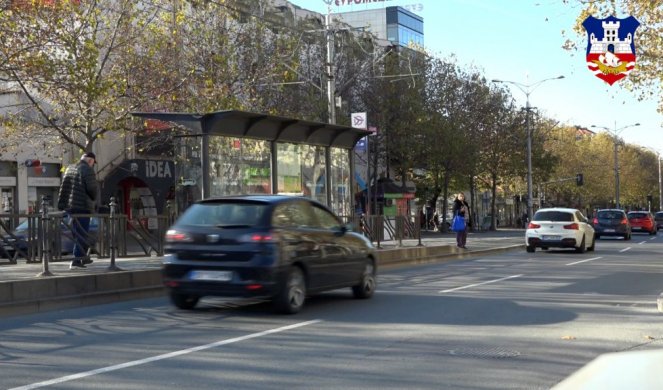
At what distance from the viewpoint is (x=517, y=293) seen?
43.9 feet

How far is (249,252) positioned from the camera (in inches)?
401

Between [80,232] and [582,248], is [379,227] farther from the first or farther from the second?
[80,232]

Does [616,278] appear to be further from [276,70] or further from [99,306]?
[276,70]

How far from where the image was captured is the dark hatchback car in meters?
10.2

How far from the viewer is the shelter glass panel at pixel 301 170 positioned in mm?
19141

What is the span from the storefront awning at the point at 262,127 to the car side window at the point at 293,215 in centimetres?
510

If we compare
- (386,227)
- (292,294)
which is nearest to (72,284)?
(292,294)

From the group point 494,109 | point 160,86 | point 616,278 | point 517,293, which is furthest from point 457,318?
point 494,109

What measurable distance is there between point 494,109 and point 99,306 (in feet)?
143

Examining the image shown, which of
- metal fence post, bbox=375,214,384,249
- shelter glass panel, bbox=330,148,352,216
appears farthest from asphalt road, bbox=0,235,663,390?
metal fence post, bbox=375,214,384,249

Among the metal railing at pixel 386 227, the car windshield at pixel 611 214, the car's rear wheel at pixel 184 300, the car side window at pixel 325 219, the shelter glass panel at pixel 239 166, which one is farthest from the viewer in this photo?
the car windshield at pixel 611 214

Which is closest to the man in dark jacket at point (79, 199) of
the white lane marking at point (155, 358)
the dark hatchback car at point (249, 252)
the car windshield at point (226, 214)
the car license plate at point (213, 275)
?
the dark hatchback car at point (249, 252)

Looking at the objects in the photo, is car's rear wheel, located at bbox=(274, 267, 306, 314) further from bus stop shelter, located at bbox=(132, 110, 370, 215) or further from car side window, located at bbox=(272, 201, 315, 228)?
bus stop shelter, located at bbox=(132, 110, 370, 215)

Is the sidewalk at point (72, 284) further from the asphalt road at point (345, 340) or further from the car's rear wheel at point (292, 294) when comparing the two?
the car's rear wheel at point (292, 294)
